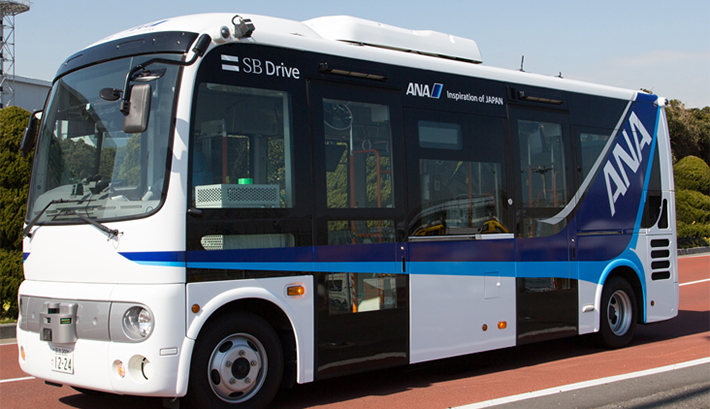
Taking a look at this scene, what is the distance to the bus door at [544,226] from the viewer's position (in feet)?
26.9

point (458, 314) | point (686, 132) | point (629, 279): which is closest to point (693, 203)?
point (686, 132)

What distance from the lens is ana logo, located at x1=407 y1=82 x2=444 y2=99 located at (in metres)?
7.36

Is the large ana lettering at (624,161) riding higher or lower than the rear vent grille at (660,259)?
higher

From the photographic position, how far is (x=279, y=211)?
614cm

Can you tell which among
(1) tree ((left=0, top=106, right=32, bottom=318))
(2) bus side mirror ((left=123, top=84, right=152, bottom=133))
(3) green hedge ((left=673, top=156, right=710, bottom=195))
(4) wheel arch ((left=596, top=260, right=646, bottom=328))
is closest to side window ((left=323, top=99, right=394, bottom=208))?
(2) bus side mirror ((left=123, top=84, right=152, bottom=133))

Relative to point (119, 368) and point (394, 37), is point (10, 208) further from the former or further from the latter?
point (394, 37)

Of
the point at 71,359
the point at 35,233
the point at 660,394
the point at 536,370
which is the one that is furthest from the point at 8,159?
the point at 660,394

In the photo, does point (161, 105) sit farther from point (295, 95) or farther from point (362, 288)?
point (362, 288)

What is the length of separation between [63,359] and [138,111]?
6.95ft

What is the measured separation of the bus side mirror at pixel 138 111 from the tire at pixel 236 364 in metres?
1.67

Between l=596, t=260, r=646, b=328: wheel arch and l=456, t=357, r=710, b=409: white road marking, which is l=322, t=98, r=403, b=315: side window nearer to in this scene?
l=456, t=357, r=710, b=409: white road marking

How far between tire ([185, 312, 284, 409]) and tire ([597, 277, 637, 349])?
5.04m

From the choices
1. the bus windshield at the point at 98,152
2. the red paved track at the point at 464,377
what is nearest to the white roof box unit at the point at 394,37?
the bus windshield at the point at 98,152

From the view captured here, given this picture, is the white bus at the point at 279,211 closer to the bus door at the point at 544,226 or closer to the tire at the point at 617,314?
the bus door at the point at 544,226
